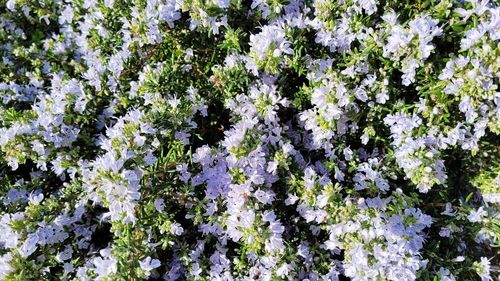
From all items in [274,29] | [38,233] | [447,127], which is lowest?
[447,127]

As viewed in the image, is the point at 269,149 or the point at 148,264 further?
the point at 269,149

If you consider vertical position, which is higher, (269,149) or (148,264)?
(269,149)

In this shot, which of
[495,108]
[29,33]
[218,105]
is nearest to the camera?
[495,108]

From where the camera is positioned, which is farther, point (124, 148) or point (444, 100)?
point (444, 100)

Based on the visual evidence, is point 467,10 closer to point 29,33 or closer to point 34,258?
point 34,258

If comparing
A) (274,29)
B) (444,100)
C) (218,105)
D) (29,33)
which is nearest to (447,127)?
(444,100)

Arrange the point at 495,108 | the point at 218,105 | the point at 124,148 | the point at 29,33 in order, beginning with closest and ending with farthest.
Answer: the point at 124,148 → the point at 495,108 → the point at 218,105 → the point at 29,33

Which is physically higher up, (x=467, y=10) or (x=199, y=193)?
(x=467, y=10)
